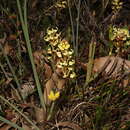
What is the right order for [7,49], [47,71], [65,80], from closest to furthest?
1. [65,80]
2. [47,71]
3. [7,49]

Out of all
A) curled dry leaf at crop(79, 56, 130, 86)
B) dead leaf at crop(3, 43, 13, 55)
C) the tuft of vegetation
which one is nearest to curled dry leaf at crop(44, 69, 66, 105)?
the tuft of vegetation

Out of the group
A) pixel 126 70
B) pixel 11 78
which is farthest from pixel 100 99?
pixel 11 78

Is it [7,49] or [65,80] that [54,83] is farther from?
[7,49]

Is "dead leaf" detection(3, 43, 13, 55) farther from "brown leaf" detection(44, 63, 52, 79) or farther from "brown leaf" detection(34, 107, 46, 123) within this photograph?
"brown leaf" detection(34, 107, 46, 123)

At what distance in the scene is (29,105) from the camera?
1.25 m

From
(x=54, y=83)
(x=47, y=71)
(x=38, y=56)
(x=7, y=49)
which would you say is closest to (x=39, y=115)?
(x=54, y=83)

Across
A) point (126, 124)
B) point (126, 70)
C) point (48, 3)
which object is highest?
point (48, 3)

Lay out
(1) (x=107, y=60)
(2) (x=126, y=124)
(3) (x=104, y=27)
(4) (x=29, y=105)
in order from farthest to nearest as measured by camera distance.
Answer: (3) (x=104, y=27)
(1) (x=107, y=60)
(4) (x=29, y=105)
(2) (x=126, y=124)

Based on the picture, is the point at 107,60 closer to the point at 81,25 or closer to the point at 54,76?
the point at 54,76

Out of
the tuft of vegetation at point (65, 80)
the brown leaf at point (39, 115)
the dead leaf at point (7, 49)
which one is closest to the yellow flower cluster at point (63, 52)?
the tuft of vegetation at point (65, 80)

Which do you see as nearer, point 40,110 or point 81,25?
point 40,110

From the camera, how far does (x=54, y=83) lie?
129 centimetres

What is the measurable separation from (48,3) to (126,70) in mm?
845

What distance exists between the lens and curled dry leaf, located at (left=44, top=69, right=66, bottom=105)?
4.21 ft
